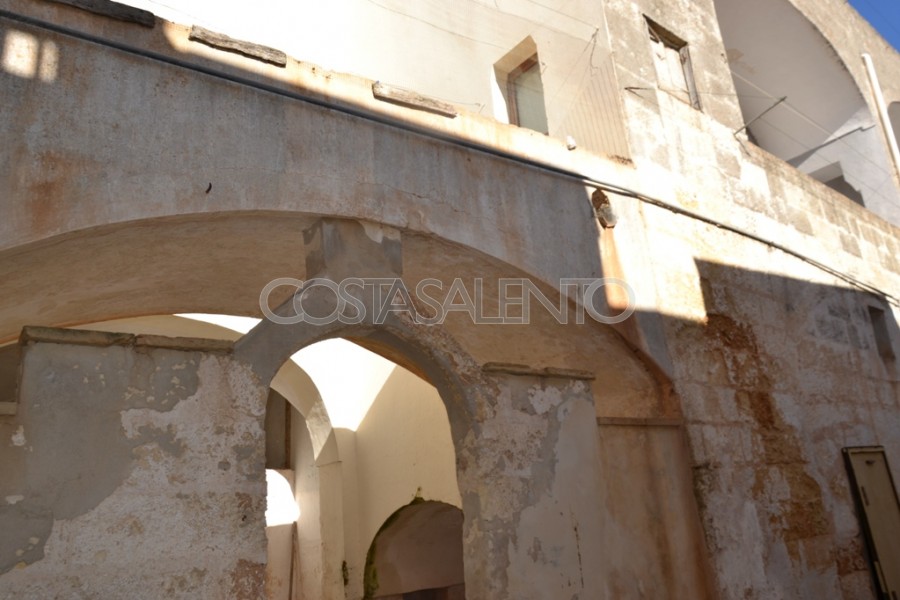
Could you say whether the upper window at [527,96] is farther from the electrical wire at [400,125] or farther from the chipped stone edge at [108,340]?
the chipped stone edge at [108,340]

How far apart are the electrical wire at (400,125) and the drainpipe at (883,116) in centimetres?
429

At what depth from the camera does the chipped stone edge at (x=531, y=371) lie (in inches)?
165

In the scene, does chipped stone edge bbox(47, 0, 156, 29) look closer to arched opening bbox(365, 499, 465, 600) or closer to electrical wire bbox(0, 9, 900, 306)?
A: electrical wire bbox(0, 9, 900, 306)

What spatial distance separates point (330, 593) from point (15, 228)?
5.41 meters

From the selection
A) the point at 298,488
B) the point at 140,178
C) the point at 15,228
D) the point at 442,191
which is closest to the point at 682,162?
the point at 442,191

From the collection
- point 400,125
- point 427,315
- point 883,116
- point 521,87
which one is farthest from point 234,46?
point 883,116

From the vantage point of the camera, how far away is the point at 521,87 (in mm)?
9055

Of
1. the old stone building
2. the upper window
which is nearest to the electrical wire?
the old stone building

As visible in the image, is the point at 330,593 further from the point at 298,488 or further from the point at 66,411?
the point at 66,411

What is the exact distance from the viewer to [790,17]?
403 inches

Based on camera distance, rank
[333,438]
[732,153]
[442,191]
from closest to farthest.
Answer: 1. [442,191]
2. [732,153]
3. [333,438]

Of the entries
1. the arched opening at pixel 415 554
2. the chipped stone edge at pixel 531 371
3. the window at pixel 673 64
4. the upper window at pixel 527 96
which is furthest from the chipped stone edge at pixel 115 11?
the upper window at pixel 527 96

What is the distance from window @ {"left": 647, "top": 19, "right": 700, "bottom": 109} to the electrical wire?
1.37 metres

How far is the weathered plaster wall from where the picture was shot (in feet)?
9.12
